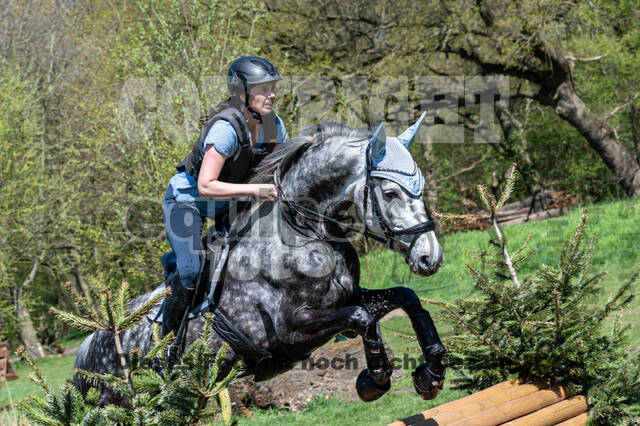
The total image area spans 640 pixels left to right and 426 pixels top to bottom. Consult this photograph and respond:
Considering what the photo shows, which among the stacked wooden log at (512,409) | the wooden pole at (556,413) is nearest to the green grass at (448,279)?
the stacked wooden log at (512,409)

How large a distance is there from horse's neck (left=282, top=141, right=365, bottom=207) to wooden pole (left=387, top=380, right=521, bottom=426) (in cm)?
137

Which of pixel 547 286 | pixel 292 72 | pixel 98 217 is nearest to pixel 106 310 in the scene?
pixel 547 286

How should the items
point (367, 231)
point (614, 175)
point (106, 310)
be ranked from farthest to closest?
point (614, 175) → point (367, 231) → point (106, 310)

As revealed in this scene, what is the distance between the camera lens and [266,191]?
366 cm

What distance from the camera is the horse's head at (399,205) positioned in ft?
10.8

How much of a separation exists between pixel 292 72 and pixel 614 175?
9.11 meters

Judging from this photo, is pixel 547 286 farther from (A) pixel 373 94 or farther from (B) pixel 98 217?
(B) pixel 98 217

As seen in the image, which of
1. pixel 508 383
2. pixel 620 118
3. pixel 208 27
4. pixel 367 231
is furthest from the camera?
pixel 620 118

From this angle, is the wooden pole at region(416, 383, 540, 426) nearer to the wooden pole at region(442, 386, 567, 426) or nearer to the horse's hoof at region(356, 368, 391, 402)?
the wooden pole at region(442, 386, 567, 426)

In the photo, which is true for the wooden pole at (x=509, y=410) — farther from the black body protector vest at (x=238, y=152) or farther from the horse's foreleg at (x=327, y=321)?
the black body protector vest at (x=238, y=152)

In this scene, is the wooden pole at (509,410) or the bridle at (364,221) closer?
the bridle at (364,221)

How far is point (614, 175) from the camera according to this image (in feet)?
56.5

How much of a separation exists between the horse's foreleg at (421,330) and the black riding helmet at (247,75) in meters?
1.39

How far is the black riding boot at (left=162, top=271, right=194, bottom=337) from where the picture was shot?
12.7ft
